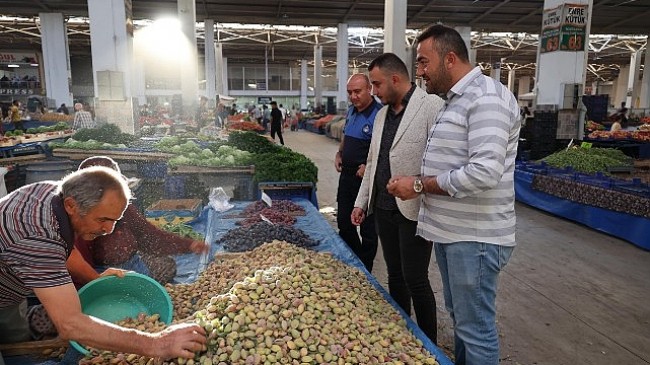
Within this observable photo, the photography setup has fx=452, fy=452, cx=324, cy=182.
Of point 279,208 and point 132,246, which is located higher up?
point 132,246

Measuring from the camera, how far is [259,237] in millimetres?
3508

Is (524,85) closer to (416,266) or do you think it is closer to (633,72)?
(633,72)

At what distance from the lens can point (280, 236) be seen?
137 inches

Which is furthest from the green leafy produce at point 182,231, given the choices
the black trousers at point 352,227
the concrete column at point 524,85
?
the concrete column at point 524,85

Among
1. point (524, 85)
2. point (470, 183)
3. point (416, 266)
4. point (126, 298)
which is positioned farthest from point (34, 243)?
point (524, 85)

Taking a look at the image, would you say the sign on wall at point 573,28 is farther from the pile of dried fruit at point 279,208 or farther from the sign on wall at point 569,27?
the pile of dried fruit at point 279,208

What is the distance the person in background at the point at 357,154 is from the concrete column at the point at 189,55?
11.1m

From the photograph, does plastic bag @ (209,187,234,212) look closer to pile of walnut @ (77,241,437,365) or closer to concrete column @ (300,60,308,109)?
pile of walnut @ (77,241,437,365)

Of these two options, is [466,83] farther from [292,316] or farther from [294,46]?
[294,46]

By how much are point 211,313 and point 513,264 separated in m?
3.58

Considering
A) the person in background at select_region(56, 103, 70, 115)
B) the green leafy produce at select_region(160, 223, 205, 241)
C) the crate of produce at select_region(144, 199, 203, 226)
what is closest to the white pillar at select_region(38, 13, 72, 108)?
the person in background at select_region(56, 103, 70, 115)

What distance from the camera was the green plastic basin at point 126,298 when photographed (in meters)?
2.24

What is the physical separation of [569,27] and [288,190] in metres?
6.53

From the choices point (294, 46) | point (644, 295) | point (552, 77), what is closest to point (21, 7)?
point (294, 46)
